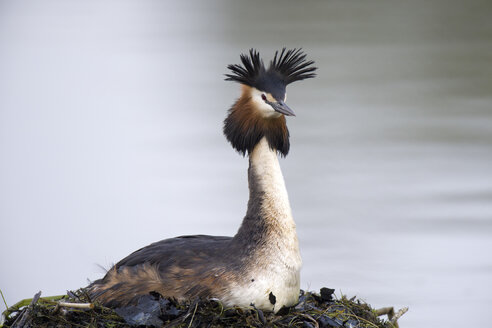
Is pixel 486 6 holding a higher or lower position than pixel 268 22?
higher

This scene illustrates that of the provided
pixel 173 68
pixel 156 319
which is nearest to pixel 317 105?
pixel 173 68

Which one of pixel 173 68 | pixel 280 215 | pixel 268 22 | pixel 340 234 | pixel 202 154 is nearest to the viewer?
pixel 280 215

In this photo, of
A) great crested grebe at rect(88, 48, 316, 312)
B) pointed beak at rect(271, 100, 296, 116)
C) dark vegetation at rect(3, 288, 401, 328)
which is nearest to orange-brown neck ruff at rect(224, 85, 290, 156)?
great crested grebe at rect(88, 48, 316, 312)

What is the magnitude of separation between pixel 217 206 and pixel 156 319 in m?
3.22

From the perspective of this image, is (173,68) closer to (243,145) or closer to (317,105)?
(317,105)

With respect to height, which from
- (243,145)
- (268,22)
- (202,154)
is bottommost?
(243,145)

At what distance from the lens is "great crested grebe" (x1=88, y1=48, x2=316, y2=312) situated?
138 inches

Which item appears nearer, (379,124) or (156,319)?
(156,319)

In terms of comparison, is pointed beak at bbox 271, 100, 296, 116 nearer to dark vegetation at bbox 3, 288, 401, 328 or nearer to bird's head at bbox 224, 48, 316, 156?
bird's head at bbox 224, 48, 316, 156

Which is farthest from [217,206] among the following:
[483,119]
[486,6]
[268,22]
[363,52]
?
[486,6]

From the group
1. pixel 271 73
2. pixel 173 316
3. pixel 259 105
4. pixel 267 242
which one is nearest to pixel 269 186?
pixel 267 242

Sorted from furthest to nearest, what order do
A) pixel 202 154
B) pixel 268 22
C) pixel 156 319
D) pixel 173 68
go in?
pixel 268 22 < pixel 173 68 < pixel 202 154 < pixel 156 319

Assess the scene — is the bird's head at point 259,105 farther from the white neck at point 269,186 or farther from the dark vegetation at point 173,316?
the dark vegetation at point 173,316

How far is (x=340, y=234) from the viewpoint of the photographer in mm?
6160
